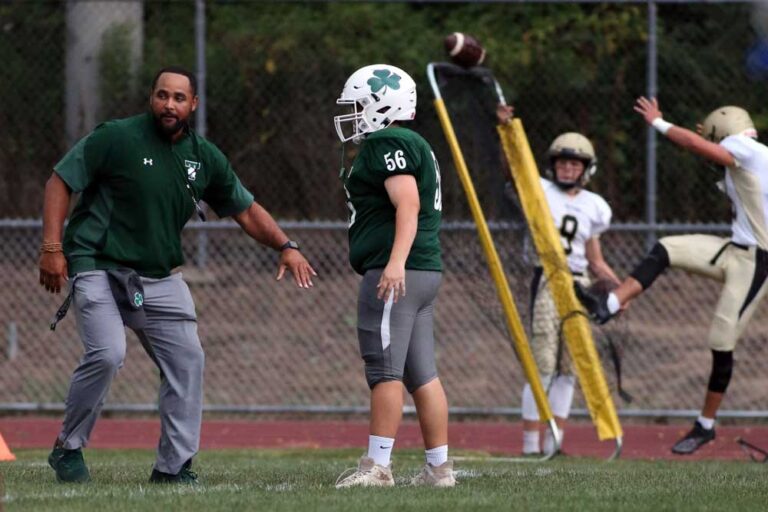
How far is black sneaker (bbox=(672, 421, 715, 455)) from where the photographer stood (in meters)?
10.0

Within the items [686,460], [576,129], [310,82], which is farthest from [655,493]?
[310,82]

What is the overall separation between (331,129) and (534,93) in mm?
1761

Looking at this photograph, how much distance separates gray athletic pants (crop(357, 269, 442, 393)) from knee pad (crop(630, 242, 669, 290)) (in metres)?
3.29

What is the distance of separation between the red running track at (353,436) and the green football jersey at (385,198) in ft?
12.7

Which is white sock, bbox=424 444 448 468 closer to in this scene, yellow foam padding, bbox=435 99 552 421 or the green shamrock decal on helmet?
the green shamrock decal on helmet

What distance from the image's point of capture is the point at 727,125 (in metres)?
10.0

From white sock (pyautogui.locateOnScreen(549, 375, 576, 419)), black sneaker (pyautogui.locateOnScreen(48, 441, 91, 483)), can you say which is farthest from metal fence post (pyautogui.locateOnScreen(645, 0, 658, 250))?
black sneaker (pyautogui.locateOnScreen(48, 441, 91, 483))

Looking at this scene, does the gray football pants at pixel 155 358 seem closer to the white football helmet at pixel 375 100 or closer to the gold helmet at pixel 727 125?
the white football helmet at pixel 375 100

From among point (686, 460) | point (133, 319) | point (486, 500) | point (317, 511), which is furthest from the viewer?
point (686, 460)

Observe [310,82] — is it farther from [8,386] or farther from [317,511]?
[317,511]

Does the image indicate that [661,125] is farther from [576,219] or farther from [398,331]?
[398,331]

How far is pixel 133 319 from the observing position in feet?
23.6

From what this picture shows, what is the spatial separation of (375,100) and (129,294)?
1388 millimetres

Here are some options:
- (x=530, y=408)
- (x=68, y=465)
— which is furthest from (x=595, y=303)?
(x=68, y=465)
